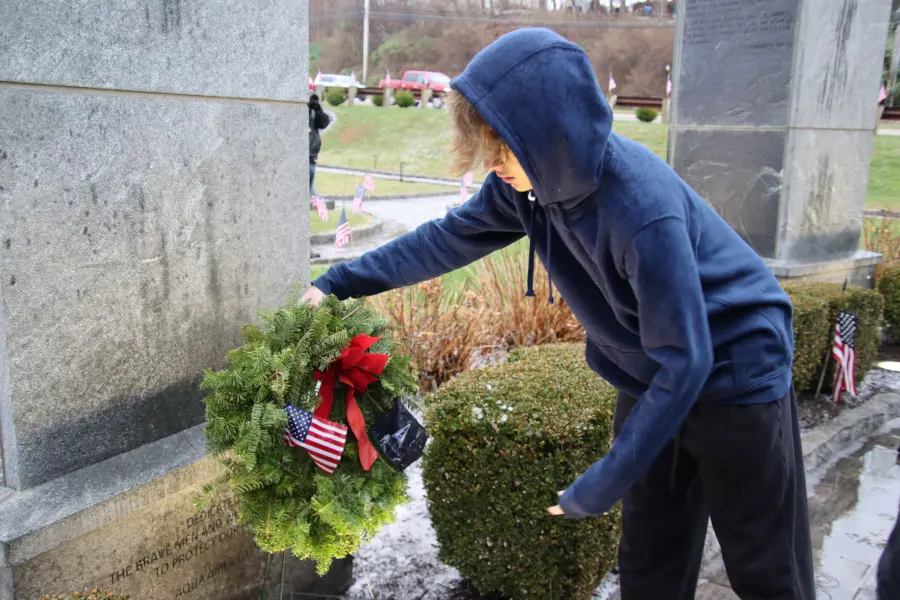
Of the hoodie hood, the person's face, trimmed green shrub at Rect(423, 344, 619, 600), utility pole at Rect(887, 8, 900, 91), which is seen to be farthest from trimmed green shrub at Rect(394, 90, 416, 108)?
the hoodie hood

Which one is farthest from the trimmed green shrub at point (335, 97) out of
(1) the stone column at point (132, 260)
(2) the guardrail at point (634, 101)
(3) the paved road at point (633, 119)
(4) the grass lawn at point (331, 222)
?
(1) the stone column at point (132, 260)

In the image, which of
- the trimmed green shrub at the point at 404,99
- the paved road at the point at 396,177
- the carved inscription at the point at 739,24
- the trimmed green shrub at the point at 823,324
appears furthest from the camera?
the trimmed green shrub at the point at 404,99

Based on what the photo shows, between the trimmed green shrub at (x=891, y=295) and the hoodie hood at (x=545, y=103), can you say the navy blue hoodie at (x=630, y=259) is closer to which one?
the hoodie hood at (x=545, y=103)

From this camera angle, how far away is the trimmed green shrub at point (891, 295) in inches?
267

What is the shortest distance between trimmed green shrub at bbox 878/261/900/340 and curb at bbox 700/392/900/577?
160cm

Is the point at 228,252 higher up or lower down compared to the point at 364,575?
higher up

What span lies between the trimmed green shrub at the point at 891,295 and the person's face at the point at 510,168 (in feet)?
20.3

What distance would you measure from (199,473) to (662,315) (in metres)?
1.59

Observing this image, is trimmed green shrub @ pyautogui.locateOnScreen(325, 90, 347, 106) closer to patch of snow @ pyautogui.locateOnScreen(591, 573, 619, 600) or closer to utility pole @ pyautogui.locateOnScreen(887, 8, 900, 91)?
utility pole @ pyautogui.locateOnScreen(887, 8, 900, 91)

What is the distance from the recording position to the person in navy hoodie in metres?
1.59

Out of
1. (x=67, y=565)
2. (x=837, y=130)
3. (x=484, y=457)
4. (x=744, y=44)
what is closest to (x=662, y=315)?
(x=484, y=457)

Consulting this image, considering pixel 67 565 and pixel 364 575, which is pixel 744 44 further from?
pixel 67 565

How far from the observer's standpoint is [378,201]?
20.3 m

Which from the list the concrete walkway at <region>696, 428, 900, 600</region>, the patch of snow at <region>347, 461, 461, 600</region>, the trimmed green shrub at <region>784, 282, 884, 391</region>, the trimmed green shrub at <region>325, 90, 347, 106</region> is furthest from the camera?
the trimmed green shrub at <region>325, 90, 347, 106</region>
